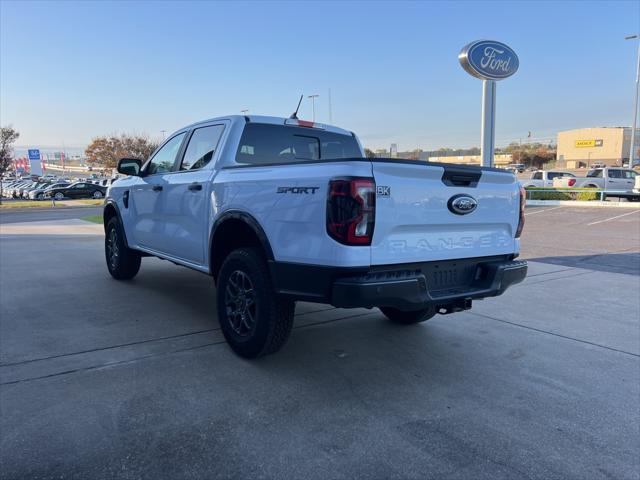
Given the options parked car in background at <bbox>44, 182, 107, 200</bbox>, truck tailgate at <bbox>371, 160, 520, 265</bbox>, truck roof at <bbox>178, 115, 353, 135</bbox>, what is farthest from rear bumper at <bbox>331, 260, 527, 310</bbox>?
parked car in background at <bbox>44, 182, 107, 200</bbox>

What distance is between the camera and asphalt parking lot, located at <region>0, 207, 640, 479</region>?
265cm

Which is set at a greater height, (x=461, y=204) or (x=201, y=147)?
(x=201, y=147)

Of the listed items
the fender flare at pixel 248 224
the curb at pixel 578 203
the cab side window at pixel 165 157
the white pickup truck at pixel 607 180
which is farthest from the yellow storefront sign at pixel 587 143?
the fender flare at pixel 248 224

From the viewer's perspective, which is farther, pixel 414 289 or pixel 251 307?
pixel 251 307

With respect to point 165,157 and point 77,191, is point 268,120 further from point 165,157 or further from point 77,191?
point 77,191

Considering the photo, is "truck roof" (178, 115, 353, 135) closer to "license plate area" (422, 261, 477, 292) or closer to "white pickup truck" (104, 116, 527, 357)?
"white pickup truck" (104, 116, 527, 357)

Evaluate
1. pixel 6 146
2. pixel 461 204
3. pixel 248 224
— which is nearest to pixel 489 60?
pixel 461 204

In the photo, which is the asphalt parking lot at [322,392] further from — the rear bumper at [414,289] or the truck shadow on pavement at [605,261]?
the truck shadow on pavement at [605,261]

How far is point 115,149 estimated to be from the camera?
68.0 meters

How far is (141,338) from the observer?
4551 mm

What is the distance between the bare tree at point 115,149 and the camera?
63.5 m

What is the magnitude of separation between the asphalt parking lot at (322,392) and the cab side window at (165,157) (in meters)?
1.60

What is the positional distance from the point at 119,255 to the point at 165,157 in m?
1.97

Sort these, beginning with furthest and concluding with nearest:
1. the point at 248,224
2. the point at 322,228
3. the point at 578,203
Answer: the point at 578,203 → the point at 248,224 → the point at 322,228
